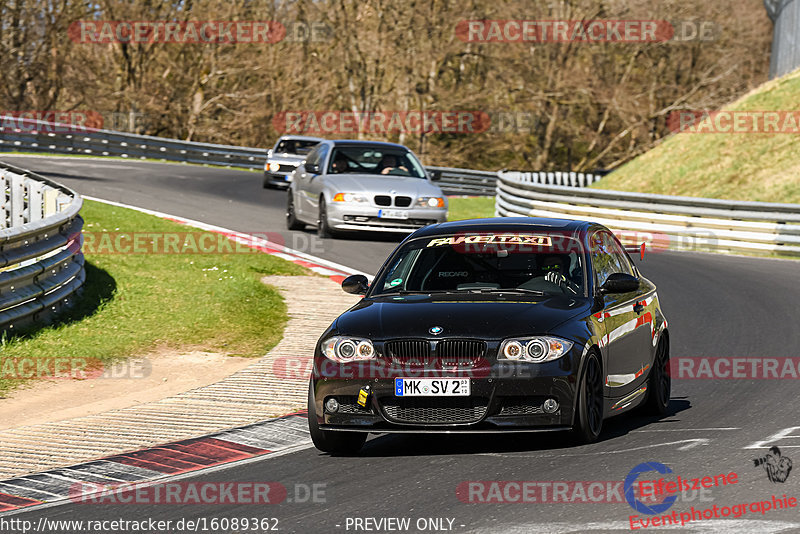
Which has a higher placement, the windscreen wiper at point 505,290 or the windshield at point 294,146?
the windscreen wiper at point 505,290

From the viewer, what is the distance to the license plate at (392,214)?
20.1m

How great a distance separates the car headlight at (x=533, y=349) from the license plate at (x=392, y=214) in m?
12.7

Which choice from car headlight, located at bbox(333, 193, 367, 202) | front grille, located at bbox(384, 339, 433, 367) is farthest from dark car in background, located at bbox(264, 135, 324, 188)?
front grille, located at bbox(384, 339, 433, 367)

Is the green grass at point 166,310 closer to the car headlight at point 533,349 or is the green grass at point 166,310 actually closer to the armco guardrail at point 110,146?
the car headlight at point 533,349

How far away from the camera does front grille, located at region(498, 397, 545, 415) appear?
7.38 m

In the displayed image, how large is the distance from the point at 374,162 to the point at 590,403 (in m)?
14.0

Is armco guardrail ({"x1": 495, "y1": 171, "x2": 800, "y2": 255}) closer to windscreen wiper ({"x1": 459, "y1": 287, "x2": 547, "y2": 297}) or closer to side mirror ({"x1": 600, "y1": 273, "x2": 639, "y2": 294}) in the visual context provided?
side mirror ({"x1": 600, "y1": 273, "x2": 639, "y2": 294})

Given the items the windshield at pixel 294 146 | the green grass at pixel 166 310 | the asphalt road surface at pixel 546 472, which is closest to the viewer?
the asphalt road surface at pixel 546 472

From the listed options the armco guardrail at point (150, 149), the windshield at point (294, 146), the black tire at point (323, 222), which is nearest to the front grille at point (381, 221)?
the black tire at point (323, 222)

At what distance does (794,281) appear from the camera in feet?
57.7

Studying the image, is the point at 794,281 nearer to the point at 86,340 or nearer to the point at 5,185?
the point at 86,340

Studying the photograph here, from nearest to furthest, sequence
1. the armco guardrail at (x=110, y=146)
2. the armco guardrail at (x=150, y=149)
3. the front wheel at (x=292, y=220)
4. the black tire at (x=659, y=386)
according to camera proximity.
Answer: the black tire at (x=659, y=386)
the front wheel at (x=292, y=220)
the armco guardrail at (x=110, y=146)
the armco guardrail at (x=150, y=149)

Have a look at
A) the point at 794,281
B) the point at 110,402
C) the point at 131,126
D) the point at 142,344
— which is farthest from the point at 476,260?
the point at 131,126

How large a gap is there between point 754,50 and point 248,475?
55686 mm
